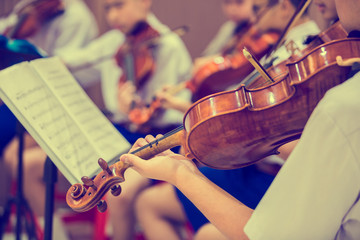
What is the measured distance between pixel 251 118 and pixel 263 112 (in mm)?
23

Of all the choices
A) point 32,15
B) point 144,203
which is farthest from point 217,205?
point 32,15

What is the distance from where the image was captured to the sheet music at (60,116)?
858mm

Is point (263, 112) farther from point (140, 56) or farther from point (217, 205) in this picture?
point (140, 56)

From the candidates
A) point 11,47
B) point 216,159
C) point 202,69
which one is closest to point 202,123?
point 216,159

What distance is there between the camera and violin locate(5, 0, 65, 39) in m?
2.16

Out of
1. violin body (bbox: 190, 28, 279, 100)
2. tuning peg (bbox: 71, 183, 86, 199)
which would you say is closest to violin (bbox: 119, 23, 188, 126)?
violin body (bbox: 190, 28, 279, 100)

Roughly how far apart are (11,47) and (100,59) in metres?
1.28

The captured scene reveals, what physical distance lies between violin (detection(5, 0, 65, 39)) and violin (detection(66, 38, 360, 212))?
165cm

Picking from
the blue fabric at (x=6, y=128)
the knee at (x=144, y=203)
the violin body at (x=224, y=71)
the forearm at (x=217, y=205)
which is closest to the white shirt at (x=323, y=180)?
the forearm at (x=217, y=205)

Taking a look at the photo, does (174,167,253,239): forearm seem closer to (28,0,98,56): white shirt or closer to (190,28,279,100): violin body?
(190,28,279,100): violin body

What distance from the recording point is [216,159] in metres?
0.75

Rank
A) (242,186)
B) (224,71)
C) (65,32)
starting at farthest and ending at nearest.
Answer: (65,32) < (224,71) < (242,186)

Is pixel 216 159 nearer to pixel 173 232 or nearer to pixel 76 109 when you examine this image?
pixel 76 109

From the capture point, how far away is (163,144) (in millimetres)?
800
